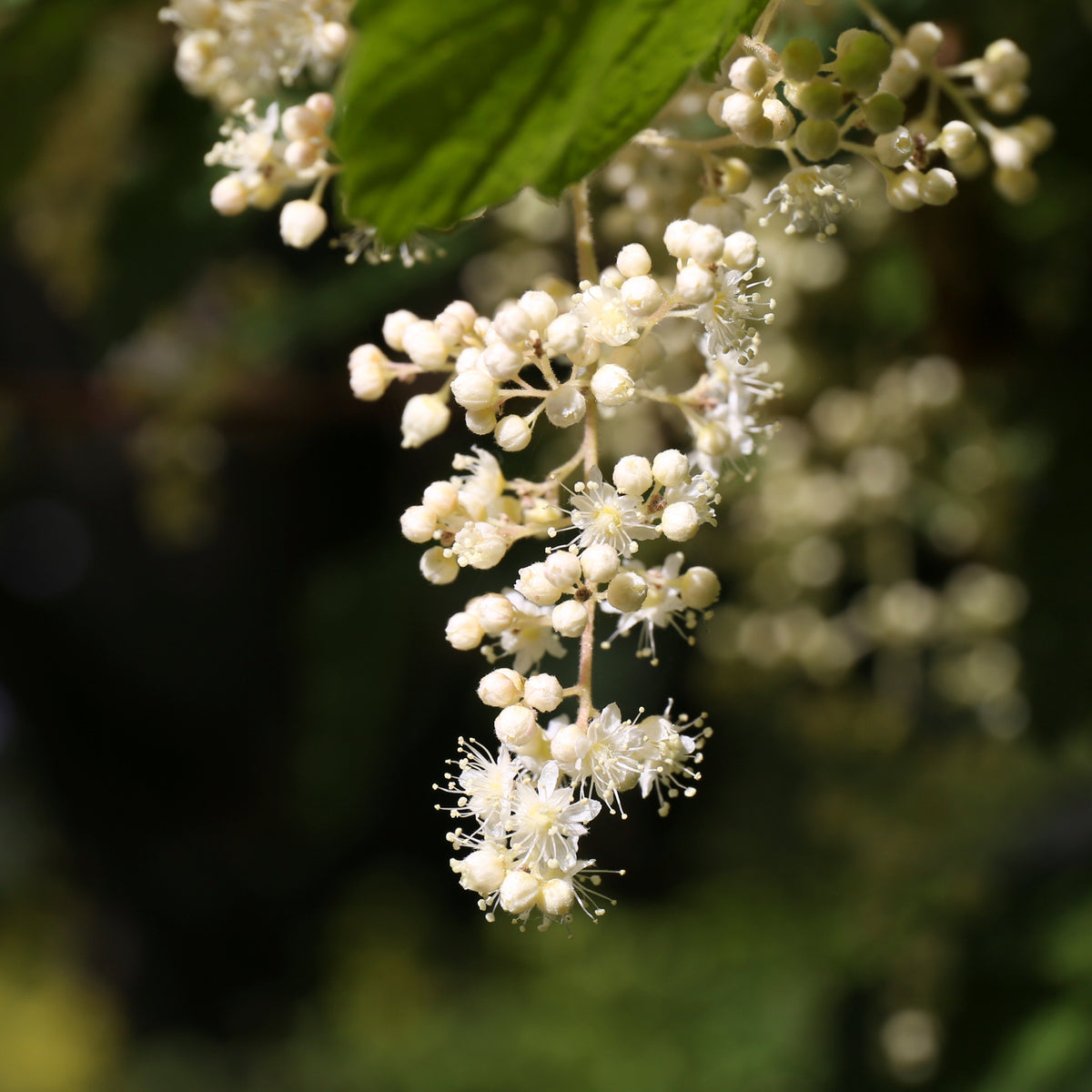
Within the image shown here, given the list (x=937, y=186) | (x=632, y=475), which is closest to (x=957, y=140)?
(x=937, y=186)

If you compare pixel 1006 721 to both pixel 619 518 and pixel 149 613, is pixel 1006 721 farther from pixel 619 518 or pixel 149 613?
pixel 149 613

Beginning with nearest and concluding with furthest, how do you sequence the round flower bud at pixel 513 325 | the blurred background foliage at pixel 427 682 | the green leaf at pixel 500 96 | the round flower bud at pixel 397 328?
1. the green leaf at pixel 500 96
2. the round flower bud at pixel 513 325
3. the round flower bud at pixel 397 328
4. the blurred background foliage at pixel 427 682

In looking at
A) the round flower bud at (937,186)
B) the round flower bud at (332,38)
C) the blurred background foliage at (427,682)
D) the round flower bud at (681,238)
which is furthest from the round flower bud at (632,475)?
the blurred background foliage at (427,682)

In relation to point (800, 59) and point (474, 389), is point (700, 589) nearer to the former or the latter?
point (474, 389)

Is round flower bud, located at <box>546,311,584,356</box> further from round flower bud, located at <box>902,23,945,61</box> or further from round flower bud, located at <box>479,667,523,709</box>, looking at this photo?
round flower bud, located at <box>902,23,945,61</box>

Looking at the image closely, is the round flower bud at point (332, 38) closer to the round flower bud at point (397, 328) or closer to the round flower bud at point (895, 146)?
the round flower bud at point (397, 328)

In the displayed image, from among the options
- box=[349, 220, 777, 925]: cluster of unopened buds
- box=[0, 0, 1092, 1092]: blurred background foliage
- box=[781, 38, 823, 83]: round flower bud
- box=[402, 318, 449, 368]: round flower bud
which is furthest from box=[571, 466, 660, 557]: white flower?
box=[0, 0, 1092, 1092]: blurred background foliage
